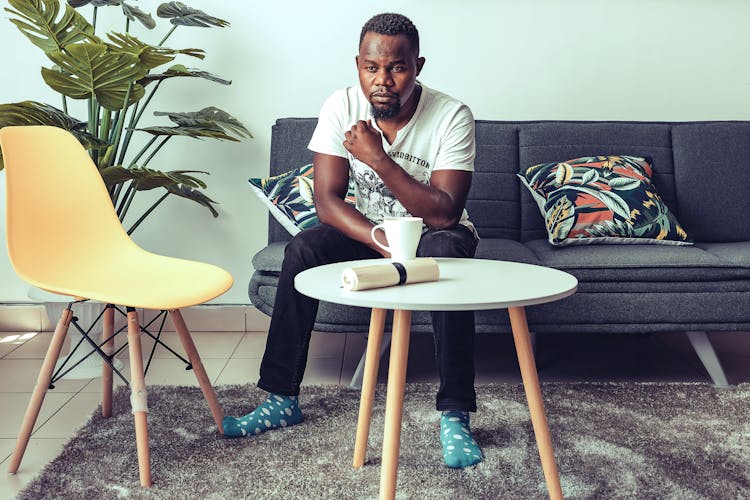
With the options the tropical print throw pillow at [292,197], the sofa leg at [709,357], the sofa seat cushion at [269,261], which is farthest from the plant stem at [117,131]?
the sofa leg at [709,357]

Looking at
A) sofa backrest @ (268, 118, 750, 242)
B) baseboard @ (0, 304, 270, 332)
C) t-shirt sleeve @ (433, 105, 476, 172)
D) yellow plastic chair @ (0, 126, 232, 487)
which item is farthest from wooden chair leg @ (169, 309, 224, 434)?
baseboard @ (0, 304, 270, 332)

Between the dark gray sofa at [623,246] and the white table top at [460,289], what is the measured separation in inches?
23.9

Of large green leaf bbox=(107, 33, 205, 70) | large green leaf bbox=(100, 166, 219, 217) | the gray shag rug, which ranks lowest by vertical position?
the gray shag rug

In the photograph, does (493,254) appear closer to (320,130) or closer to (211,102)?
(320,130)

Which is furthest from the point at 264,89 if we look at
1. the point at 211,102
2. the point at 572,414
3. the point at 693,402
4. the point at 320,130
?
the point at 693,402

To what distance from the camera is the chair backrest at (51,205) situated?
1619 millimetres

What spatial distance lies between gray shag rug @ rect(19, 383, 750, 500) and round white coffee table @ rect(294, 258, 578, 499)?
201mm

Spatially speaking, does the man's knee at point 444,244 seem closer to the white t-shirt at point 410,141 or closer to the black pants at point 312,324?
the black pants at point 312,324

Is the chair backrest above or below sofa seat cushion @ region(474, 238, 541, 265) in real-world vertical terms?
above

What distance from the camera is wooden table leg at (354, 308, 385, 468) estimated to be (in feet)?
5.11

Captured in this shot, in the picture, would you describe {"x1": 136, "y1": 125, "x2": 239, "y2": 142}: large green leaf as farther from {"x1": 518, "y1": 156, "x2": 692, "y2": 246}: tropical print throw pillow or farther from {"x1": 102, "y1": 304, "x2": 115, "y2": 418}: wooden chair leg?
{"x1": 518, "y1": 156, "x2": 692, "y2": 246}: tropical print throw pillow

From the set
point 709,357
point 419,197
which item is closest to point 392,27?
point 419,197

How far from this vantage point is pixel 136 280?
5.55 feet

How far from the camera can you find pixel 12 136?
1.66 meters
